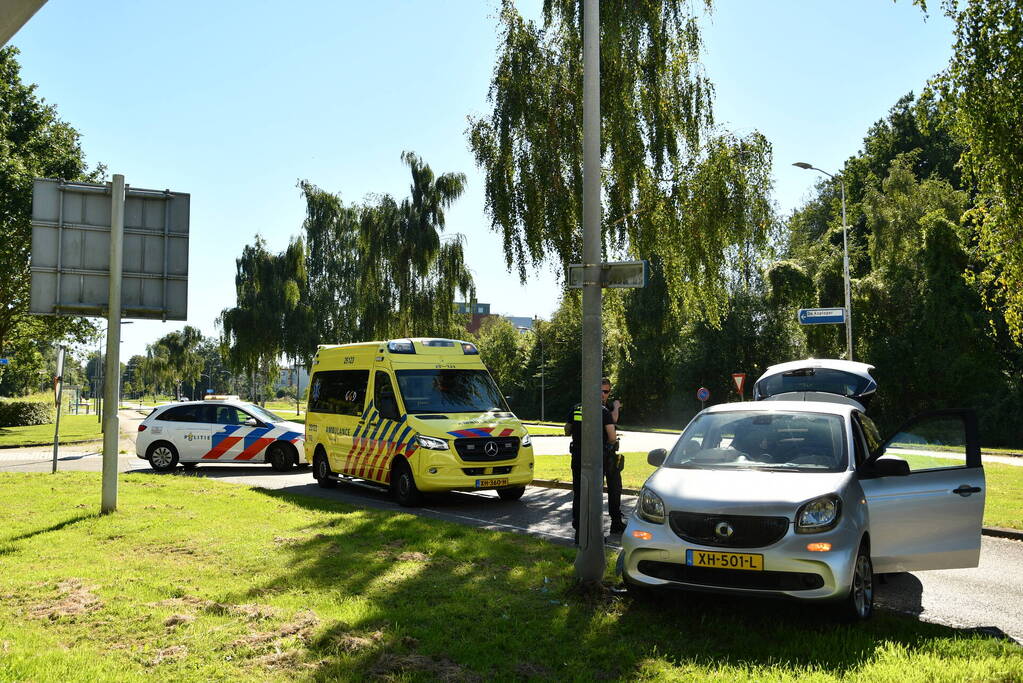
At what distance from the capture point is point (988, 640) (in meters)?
5.32

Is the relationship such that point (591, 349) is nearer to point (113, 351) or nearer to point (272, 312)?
point (113, 351)

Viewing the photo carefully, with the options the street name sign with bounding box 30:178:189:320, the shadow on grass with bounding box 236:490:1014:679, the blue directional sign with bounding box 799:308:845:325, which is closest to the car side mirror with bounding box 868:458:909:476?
the shadow on grass with bounding box 236:490:1014:679

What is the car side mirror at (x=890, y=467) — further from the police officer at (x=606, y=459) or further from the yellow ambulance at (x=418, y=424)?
the yellow ambulance at (x=418, y=424)

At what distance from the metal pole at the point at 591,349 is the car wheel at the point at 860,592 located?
6.23 ft

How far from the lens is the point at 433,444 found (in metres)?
12.0

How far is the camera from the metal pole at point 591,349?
6.63m

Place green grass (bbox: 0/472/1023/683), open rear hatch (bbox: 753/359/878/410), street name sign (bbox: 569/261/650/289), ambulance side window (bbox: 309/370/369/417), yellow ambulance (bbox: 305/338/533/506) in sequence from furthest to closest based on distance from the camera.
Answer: ambulance side window (bbox: 309/370/369/417)
open rear hatch (bbox: 753/359/878/410)
yellow ambulance (bbox: 305/338/533/506)
street name sign (bbox: 569/261/650/289)
green grass (bbox: 0/472/1023/683)

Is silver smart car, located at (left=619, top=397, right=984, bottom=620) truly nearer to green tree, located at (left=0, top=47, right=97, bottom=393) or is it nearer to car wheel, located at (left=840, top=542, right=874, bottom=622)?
car wheel, located at (left=840, top=542, right=874, bottom=622)

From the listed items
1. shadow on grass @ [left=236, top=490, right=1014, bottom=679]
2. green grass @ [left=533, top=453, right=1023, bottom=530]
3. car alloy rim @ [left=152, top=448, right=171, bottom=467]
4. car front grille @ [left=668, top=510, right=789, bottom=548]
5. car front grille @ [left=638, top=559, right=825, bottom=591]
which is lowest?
green grass @ [left=533, top=453, right=1023, bottom=530]

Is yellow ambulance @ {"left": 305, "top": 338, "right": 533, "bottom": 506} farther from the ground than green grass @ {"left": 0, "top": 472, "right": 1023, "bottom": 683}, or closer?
farther from the ground

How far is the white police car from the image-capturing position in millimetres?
18000

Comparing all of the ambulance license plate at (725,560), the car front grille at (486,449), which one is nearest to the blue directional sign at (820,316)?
the car front grille at (486,449)

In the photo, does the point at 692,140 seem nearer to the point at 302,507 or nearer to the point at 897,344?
the point at 302,507

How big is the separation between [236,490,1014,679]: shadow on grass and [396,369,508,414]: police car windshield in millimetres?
5180
